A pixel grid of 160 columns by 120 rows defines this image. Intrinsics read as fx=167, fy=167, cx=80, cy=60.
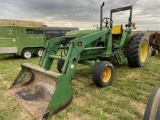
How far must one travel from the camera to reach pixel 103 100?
365cm

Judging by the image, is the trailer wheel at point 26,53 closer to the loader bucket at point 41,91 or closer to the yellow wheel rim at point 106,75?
the loader bucket at point 41,91

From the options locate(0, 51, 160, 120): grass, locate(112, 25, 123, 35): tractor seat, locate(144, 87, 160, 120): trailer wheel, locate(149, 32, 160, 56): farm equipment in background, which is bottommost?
locate(0, 51, 160, 120): grass

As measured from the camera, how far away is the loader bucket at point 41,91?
3.04 meters

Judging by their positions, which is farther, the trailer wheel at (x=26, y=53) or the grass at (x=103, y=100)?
the trailer wheel at (x=26, y=53)

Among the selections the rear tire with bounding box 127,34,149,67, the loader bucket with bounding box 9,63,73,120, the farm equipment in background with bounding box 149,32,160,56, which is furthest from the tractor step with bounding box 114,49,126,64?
the farm equipment in background with bounding box 149,32,160,56

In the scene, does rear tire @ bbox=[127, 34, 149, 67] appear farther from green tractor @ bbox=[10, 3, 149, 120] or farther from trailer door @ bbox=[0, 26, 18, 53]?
trailer door @ bbox=[0, 26, 18, 53]

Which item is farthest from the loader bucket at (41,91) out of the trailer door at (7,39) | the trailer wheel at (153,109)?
the trailer door at (7,39)

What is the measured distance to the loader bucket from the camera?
9.99 ft

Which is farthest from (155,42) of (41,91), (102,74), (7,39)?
(7,39)

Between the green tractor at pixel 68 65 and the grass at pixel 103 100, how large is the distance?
0.19 m

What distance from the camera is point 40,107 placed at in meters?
3.18

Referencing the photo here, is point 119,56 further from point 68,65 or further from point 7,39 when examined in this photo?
point 7,39

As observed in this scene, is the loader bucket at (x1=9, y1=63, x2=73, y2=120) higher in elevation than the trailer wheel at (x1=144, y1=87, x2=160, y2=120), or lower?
lower

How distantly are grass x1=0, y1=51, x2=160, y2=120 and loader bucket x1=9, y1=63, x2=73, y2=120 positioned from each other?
0.44 feet
